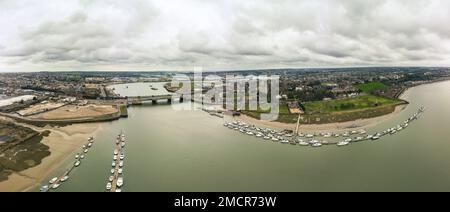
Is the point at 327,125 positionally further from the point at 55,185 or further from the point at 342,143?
the point at 55,185

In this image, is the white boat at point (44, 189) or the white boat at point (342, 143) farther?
the white boat at point (342, 143)

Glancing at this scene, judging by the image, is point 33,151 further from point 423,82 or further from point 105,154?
point 423,82

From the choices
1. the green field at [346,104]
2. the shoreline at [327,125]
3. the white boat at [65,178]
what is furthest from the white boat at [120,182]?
the green field at [346,104]

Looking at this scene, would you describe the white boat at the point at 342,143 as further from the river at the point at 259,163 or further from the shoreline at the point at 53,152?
the shoreline at the point at 53,152

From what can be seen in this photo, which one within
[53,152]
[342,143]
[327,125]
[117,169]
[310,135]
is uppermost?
[327,125]

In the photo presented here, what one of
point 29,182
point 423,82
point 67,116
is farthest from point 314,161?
point 423,82

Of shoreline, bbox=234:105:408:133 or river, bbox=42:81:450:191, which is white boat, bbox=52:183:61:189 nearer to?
river, bbox=42:81:450:191

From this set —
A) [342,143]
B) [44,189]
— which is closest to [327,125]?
[342,143]
